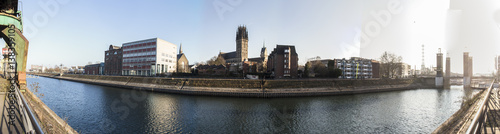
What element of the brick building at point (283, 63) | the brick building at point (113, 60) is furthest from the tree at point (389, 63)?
the brick building at point (113, 60)

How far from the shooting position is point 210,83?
135 ft

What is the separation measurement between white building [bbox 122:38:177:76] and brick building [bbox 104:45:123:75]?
17.9 ft

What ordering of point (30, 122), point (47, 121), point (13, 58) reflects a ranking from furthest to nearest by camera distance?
point (47, 121) < point (13, 58) < point (30, 122)

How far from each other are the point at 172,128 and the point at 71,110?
15900 millimetres

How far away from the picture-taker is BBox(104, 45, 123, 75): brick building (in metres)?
84.3

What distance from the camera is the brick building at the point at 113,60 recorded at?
84.3 meters

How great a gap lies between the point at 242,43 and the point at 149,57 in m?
59.1

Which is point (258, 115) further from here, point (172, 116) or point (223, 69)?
point (223, 69)

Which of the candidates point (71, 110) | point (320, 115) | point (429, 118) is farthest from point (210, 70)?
point (429, 118)

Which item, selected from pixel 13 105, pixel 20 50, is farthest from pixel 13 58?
pixel 20 50

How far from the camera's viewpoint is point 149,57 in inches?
2827

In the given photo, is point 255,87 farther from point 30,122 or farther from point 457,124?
point 30,122

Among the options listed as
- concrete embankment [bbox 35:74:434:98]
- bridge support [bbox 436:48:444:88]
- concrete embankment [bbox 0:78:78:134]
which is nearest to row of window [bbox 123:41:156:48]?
concrete embankment [bbox 35:74:434:98]

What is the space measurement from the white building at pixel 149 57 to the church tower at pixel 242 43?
43.8 m
